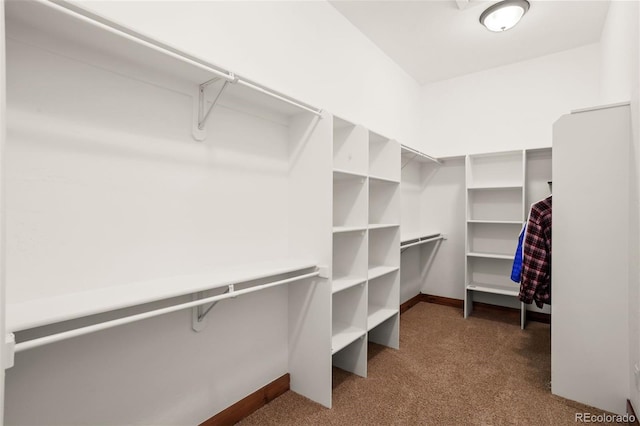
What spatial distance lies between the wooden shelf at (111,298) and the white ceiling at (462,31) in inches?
91.3

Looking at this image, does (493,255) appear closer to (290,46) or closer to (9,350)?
(290,46)

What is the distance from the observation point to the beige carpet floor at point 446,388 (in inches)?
72.0

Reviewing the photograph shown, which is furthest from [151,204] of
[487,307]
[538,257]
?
[487,307]

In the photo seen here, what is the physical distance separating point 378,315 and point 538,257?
1.25 metres

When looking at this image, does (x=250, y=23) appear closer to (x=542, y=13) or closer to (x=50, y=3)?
(x=50, y=3)

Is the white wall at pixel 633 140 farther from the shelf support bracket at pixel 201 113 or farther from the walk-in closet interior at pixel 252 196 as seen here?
the shelf support bracket at pixel 201 113

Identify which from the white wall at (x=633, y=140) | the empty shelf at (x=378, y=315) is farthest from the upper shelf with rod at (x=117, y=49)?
the white wall at (x=633, y=140)

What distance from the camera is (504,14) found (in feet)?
8.25

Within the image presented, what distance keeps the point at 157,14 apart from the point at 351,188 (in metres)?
1.52

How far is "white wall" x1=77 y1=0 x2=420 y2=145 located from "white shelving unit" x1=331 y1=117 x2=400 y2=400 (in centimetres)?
41

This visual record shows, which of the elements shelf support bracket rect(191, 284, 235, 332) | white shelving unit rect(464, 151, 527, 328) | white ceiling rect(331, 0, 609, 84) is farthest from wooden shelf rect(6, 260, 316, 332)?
white shelving unit rect(464, 151, 527, 328)

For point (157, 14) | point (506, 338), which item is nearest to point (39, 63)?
point (157, 14)

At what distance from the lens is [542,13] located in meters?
2.66

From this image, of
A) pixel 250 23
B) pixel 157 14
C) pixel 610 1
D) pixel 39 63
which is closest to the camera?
pixel 39 63
